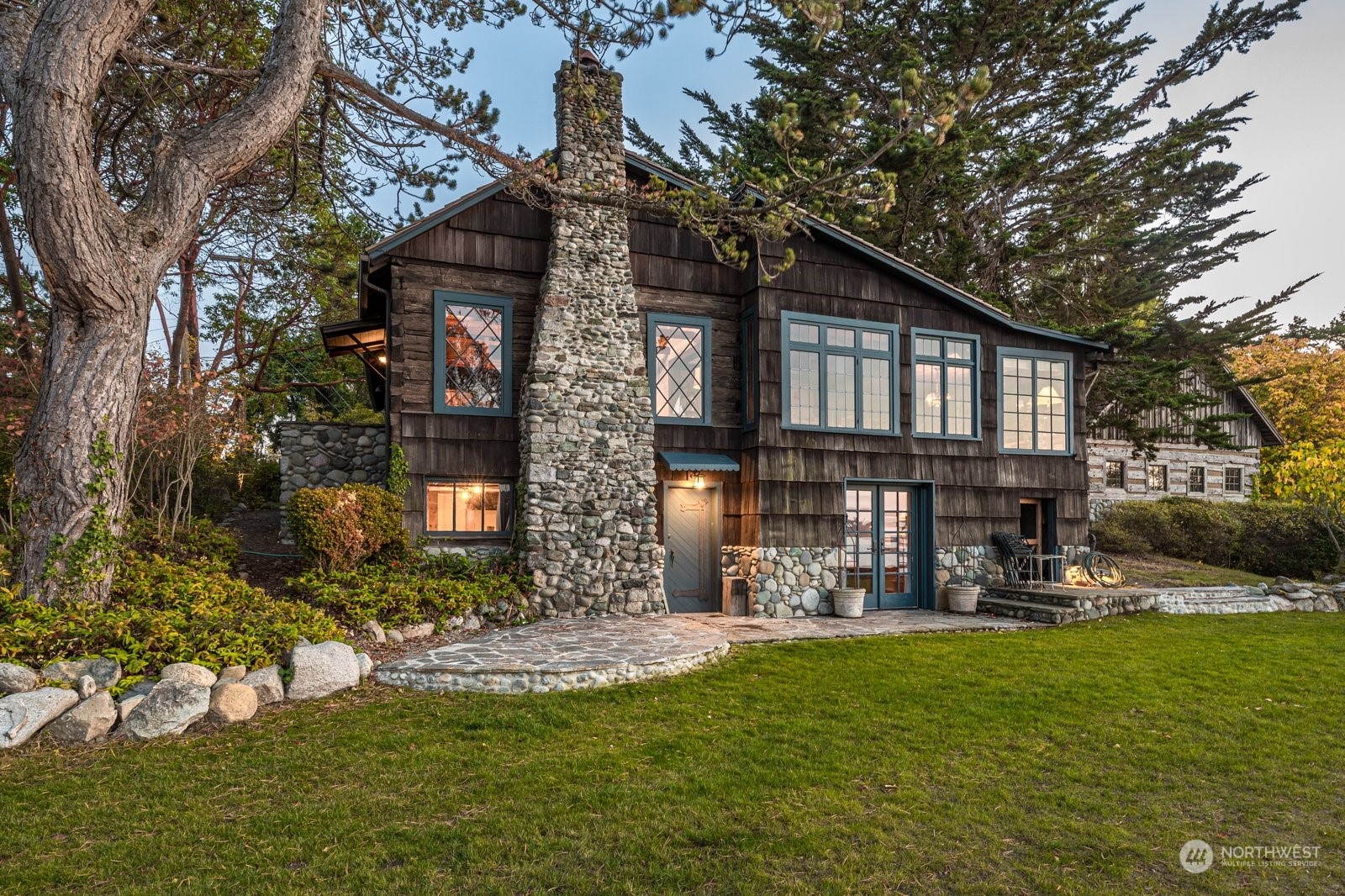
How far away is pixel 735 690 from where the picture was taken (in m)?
6.58

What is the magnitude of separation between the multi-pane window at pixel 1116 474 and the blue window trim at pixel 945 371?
1296 centimetres

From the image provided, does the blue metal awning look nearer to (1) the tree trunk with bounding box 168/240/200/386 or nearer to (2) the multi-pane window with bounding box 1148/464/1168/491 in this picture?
(1) the tree trunk with bounding box 168/240/200/386

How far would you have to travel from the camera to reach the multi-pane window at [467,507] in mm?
10383

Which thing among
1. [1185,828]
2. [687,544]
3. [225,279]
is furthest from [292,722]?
[225,279]

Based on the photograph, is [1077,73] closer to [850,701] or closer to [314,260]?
[850,701]

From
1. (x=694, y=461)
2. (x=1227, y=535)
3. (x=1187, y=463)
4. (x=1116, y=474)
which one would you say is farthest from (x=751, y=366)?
(x=1187, y=463)

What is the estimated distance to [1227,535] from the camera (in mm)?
17250

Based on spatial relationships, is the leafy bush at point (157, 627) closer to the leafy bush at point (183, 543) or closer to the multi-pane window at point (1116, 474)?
the leafy bush at point (183, 543)

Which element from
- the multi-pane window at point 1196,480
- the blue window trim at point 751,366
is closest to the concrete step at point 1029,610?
the blue window trim at point 751,366

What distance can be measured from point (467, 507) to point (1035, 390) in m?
10.4

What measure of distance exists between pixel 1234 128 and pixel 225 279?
23.7 meters

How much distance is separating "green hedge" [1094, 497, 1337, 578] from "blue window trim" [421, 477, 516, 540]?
49.8ft

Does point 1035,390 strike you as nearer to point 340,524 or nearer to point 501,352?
point 501,352

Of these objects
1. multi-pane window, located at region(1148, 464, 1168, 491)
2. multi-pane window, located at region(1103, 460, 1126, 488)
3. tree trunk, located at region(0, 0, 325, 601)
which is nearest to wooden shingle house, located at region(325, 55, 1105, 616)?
tree trunk, located at region(0, 0, 325, 601)
